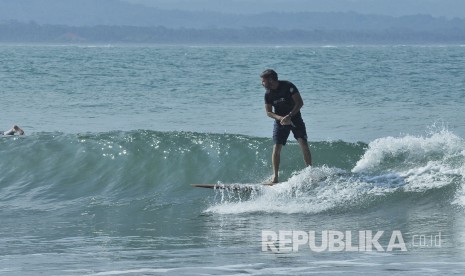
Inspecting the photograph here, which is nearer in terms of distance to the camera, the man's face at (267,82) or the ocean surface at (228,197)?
the ocean surface at (228,197)

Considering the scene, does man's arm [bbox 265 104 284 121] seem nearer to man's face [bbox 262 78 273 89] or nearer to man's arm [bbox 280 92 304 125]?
man's arm [bbox 280 92 304 125]

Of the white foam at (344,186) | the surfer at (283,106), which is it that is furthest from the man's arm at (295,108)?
the white foam at (344,186)

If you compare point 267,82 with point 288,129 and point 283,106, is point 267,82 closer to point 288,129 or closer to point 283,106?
point 283,106

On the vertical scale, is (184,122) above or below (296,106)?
below

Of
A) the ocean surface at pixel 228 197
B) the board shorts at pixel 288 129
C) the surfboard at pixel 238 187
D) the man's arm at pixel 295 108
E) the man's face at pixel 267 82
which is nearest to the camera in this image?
the ocean surface at pixel 228 197

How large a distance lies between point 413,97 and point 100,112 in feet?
35.2

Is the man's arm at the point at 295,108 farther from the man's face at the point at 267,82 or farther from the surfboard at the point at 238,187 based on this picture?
the surfboard at the point at 238,187

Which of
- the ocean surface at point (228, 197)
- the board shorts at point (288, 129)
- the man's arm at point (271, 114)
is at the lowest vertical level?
the ocean surface at point (228, 197)

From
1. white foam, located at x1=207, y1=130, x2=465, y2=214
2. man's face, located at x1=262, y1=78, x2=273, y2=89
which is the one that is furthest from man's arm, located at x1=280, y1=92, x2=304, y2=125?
white foam, located at x1=207, y1=130, x2=465, y2=214

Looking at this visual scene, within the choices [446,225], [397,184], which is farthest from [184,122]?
[446,225]

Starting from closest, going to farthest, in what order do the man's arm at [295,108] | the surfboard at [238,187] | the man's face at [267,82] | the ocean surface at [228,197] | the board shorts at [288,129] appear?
the ocean surface at [228,197] < the man's face at [267,82] < the man's arm at [295,108] < the board shorts at [288,129] < the surfboard at [238,187]

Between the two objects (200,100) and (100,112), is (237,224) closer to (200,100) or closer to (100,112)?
(100,112)

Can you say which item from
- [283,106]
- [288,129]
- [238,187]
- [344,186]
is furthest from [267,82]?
[344,186]

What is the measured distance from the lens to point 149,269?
9.44 meters
